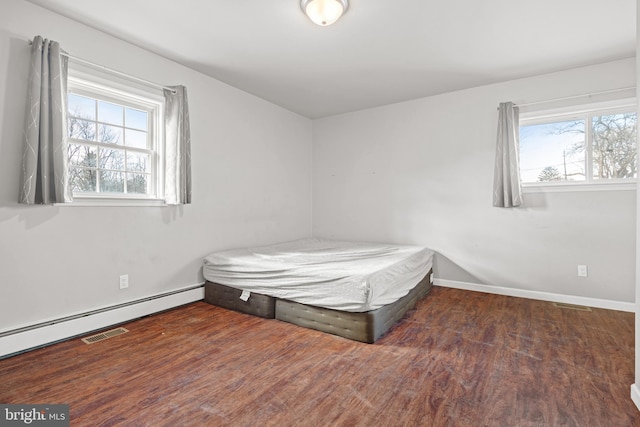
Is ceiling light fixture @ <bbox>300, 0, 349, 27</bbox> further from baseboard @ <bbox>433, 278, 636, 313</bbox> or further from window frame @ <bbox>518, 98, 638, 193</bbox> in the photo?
baseboard @ <bbox>433, 278, 636, 313</bbox>

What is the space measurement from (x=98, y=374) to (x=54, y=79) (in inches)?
82.2

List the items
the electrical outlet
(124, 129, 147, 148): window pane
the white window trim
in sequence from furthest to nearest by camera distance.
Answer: the electrical outlet, (124, 129, 147, 148): window pane, the white window trim

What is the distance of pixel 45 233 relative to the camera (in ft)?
7.43

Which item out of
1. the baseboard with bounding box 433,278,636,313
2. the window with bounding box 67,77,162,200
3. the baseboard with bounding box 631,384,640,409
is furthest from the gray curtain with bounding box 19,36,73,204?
the baseboard with bounding box 433,278,636,313

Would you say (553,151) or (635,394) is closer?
(635,394)

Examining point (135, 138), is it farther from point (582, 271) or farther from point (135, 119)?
point (582, 271)

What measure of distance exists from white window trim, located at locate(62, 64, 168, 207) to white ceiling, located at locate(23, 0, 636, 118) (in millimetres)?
392

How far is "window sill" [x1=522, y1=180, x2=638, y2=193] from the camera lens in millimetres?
2965

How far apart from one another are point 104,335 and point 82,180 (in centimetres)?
128

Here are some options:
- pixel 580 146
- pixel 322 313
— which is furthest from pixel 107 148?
pixel 580 146

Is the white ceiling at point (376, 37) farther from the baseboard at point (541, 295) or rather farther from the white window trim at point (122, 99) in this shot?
the baseboard at point (541, 295)

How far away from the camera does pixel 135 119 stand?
2.92m

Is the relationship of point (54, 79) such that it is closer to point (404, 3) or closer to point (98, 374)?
point (98, 374)

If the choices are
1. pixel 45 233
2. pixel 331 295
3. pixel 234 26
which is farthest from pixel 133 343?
pixel 234 26
